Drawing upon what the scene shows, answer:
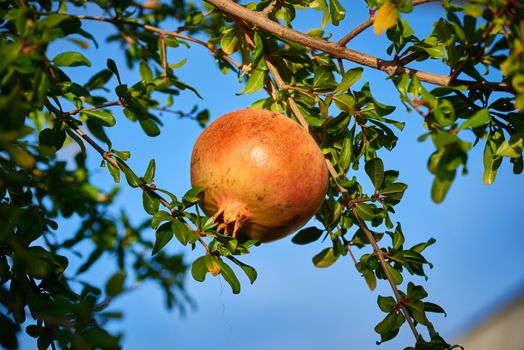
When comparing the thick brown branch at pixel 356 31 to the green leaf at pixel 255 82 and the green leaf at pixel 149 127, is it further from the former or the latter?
the green leaf at pixel 149 127

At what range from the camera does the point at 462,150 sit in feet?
3.57

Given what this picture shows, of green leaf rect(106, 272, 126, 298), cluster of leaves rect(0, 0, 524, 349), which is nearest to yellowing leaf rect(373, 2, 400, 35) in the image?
cluster of leaves rect(0, 0, 524, 349)

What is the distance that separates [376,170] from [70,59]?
889mm

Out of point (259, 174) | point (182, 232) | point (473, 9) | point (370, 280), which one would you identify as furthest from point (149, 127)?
point (473, 9)

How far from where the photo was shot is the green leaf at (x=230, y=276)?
4.86 feet

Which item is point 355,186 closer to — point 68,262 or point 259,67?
point 259,67

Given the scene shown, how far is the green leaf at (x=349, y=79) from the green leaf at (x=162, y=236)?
606 millimetres

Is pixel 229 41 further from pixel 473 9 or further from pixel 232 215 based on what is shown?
pixel 473 9

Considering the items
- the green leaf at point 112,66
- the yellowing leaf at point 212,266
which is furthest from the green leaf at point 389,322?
the green leaf at point 112,66

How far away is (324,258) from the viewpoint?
1.83 metres

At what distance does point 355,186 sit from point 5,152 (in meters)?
0.94

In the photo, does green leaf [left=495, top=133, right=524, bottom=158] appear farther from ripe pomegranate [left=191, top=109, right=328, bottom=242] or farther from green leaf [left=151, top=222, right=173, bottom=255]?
green leaf [left=151, top=222, right=173, bottom=255]

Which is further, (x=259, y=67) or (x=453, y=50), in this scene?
(x=259, y=67)

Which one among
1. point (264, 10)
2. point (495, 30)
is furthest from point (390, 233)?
point (264, 10)
